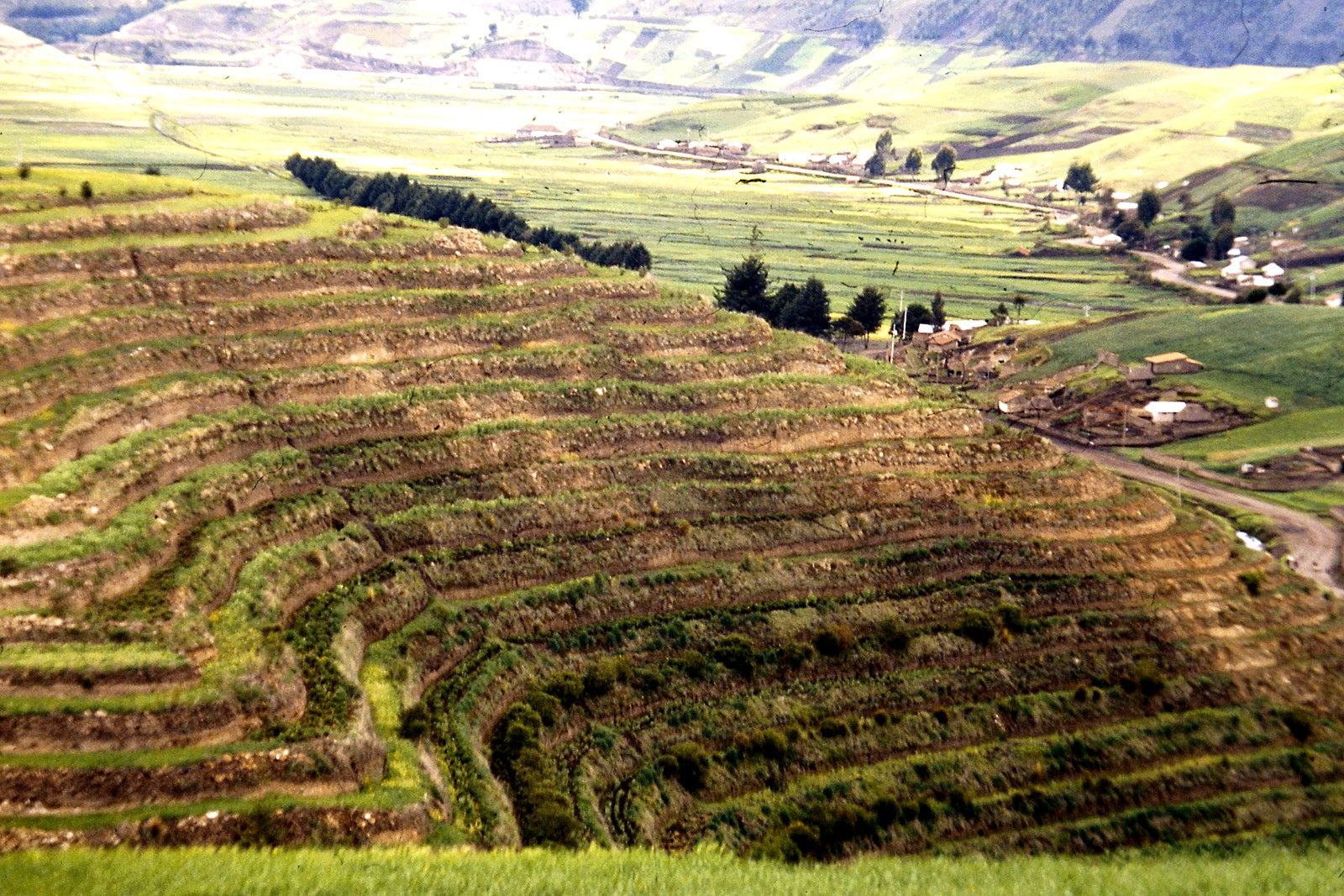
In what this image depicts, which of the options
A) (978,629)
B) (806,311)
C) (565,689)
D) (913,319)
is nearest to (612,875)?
(565,689)

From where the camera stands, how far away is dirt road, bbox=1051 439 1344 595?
92.1 meters

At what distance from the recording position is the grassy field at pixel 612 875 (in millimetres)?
34406

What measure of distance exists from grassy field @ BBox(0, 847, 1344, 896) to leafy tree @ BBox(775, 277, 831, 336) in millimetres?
83330

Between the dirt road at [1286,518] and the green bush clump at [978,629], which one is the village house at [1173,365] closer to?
the dirt road at [1286,518]

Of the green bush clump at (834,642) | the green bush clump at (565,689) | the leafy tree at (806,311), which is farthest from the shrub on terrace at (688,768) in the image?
the leafy tree at (806,311)

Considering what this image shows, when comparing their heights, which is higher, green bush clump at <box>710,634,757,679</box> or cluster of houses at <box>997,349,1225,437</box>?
green bush clump at <box>710,634,757,679</box>

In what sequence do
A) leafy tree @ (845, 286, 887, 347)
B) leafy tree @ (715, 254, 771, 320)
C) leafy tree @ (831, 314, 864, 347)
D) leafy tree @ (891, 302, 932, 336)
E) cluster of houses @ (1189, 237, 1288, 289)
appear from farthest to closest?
cluster of houses @ (1189, 237, 1288, 289) < leafy tree @ (891, 302, 932, 336) < leafy tree @ (845, 286, 887, 347) < leafy tree @ (831, 314, 864, 347) < leafy tree @ (715, 254, 771, 320)

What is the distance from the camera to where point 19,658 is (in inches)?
1722

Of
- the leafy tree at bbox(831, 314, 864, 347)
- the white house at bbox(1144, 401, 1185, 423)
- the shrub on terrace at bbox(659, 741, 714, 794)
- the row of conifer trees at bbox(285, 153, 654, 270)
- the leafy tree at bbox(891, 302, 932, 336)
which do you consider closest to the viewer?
the shrub on terrace at bbox(659, 741, 714, 794)

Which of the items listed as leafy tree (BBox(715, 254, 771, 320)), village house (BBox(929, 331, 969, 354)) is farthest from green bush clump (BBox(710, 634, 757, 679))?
village house (BBox(929, 331, 969, 354))

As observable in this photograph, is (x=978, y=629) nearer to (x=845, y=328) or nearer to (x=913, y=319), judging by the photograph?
(x=845, y=328)

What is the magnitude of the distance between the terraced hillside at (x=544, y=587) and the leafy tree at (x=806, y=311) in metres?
41.0

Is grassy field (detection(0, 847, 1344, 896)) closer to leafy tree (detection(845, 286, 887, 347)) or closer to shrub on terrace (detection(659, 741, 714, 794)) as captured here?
shrub on terrace (detection(659, 741, 714, 794))

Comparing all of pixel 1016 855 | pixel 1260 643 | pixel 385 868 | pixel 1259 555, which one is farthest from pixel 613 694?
pixel 1259 555
